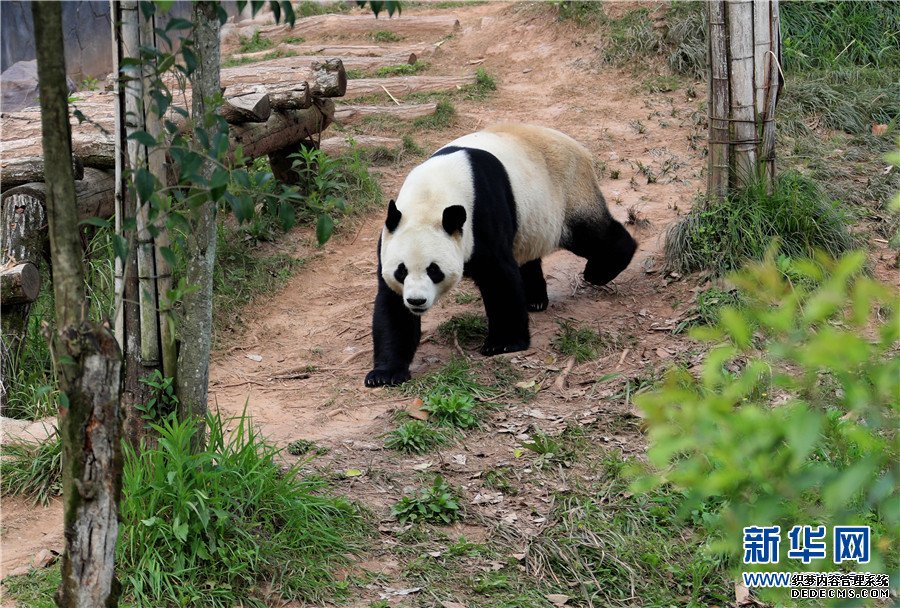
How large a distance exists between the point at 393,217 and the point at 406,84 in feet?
19.5

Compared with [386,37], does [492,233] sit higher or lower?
lower

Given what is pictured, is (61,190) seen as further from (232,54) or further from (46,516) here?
(232,54)

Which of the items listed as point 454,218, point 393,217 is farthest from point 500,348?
point 393,217

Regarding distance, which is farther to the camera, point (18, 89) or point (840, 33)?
point (18, 89)

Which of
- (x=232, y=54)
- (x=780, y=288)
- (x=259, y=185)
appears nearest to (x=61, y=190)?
(x=259, y=185)

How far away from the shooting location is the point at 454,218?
5.68 m

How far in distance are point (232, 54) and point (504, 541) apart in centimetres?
1099

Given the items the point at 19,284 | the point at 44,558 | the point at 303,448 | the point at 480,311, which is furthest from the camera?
the point at 480,311

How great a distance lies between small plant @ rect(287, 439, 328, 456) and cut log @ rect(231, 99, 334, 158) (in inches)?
123

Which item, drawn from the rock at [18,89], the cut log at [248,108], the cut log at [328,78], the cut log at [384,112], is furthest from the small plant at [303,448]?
the rock at [18,89]

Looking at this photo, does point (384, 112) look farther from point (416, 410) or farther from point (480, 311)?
point (416, 410)

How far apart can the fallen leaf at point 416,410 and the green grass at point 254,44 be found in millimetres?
9533

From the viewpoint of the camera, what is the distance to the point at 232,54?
532 inches

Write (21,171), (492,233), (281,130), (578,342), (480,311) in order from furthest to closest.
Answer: (281,130), (480,311), (578,342), (492,233), (21,171)
